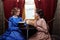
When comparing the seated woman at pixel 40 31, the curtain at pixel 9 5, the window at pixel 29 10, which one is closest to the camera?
the seated woman at pixel 40 31

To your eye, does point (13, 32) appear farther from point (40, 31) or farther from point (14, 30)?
point (40, 31)

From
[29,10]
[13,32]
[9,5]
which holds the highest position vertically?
[9,5]

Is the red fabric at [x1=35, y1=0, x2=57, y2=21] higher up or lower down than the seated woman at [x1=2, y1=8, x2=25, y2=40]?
higher up

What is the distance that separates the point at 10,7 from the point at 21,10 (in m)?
0.28

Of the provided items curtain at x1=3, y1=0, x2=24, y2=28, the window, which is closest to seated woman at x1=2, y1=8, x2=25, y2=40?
the window

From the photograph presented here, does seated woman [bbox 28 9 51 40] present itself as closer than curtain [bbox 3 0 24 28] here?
Yes

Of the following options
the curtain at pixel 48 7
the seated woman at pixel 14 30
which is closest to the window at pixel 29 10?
the seated woman at pixel 14 30

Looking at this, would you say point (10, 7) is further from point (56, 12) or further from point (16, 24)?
point (56, 12)

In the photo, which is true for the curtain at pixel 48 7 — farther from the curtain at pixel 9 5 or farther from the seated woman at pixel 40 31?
the seated woman at pixel 40 31

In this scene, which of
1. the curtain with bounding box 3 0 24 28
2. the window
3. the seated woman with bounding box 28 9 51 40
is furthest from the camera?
the curtain with bounding box 3 0 24 28

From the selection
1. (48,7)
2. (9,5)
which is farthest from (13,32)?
(48,7)

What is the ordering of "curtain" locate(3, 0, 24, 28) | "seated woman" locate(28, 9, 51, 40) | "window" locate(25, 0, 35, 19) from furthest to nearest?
1. "curtain" locate(3, 0, 24, 28)
2. "window" locate(25, 0, 35, 19)
3. "seated woman" locate(28, 9, 51, 40)

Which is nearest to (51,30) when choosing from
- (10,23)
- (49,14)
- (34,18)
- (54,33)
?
(54,33)

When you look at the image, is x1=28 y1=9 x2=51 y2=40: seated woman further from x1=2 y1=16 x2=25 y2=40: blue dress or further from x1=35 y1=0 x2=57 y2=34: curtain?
x1=35 y1=0 x2=57 y2=34: curtain
